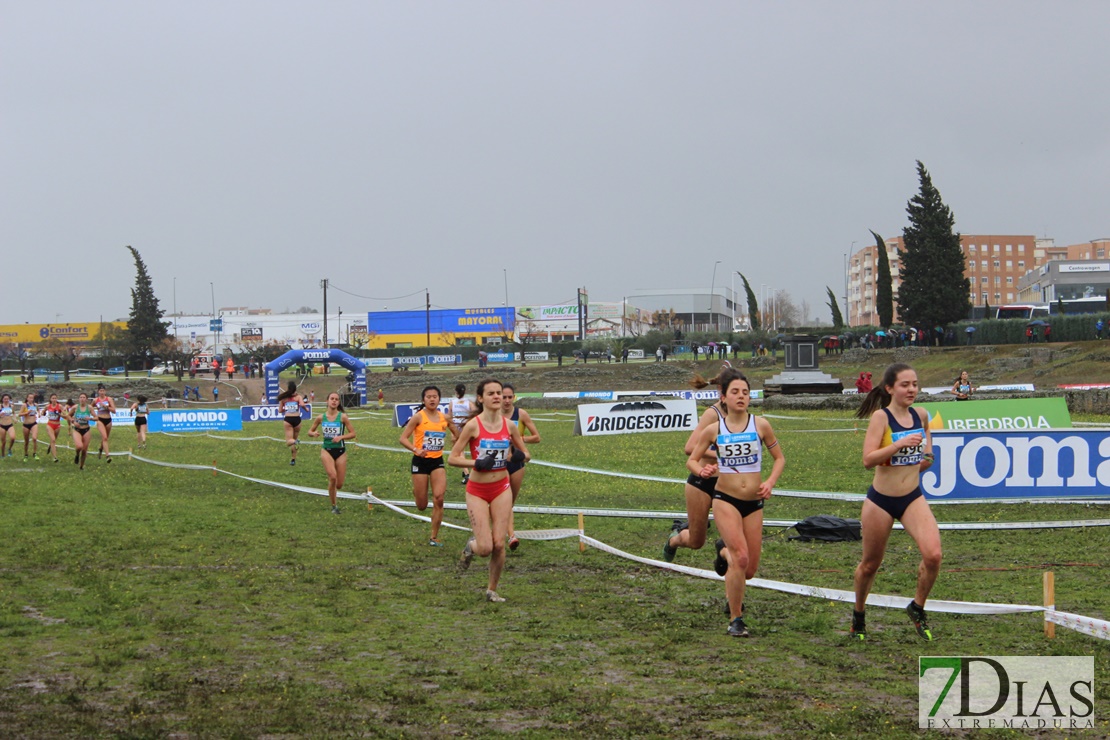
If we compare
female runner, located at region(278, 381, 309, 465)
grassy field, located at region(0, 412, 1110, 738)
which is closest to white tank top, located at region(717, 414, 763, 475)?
grassy field, located at region(0, 412, 1110, 738)

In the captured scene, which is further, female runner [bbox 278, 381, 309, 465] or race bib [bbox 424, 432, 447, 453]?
female runner [bbox 278, 381, 309, 465]

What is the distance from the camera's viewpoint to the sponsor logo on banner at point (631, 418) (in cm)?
3306

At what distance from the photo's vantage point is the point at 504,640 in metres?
7.93

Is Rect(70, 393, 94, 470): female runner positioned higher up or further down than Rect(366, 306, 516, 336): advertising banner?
further down

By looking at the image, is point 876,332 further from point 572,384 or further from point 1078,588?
Answer: point 1078,588

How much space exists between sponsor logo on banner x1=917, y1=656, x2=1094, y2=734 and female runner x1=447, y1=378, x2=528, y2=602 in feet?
13.3

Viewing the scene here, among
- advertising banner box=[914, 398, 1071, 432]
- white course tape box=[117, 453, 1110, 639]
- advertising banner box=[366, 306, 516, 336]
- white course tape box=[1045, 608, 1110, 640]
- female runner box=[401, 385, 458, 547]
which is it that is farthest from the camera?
advertising banner box=[366, 306, 516, 336]

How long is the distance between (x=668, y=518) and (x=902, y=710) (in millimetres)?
9060

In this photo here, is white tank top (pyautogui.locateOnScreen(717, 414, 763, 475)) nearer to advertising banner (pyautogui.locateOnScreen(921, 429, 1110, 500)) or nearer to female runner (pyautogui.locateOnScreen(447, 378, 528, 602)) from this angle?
female runner (pyautogui.locateOnScreen(447, 378, 528, 602))

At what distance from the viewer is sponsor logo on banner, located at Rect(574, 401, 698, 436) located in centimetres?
3306

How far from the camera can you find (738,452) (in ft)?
26.5

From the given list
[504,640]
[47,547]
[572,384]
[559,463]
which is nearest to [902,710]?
[504,640]

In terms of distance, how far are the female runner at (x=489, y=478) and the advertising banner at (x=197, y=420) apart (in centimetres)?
3373

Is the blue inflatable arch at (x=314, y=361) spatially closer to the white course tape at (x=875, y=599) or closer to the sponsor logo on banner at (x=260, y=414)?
the sponsor logo on banner at (x=260, y=414)
